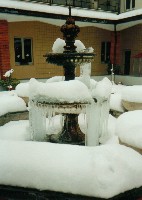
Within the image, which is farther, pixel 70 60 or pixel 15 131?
pixel 15 131

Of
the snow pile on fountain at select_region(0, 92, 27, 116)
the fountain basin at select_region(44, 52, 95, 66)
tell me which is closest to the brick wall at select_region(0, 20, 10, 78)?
the snow pile on fountain at select_region(0, 92, 27, 116)

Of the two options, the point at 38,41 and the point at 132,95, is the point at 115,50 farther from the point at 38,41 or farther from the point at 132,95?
the point at 132,95

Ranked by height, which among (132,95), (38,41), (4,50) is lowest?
(132,95)

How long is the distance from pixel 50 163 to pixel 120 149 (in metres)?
0.79

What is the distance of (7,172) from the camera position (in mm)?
2428

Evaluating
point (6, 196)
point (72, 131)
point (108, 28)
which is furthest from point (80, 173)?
point (108, 28)

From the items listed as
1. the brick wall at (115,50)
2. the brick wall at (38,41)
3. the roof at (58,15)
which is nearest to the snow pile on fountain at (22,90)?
the roof at (58,15)

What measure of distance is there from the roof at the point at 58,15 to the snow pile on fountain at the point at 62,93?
30.0 ft

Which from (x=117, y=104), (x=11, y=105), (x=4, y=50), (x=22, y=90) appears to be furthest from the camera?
(x=4, y=50)

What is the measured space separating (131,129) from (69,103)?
866 mm

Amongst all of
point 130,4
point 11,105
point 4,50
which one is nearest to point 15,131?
point 11,105

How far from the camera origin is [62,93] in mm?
3180

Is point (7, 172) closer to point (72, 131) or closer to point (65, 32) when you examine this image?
point (72, 131)

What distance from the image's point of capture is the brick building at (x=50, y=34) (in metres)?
12.1
